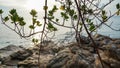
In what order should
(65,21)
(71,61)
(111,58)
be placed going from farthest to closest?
(71,61), (111,58), (65,21)

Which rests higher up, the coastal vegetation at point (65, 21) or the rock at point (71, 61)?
the coastal vegetation at point (65, 21)

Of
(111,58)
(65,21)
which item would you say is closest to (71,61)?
(111,58)

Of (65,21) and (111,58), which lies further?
(111,58)

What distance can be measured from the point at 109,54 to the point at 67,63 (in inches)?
52.9

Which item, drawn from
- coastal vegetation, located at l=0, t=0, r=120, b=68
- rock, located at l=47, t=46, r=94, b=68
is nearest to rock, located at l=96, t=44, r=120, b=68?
rock, located at l=47, t=46, r=94, b=68

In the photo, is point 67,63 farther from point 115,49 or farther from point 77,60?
point 115,49

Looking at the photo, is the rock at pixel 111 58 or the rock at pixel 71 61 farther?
the rock at pixel 71 61

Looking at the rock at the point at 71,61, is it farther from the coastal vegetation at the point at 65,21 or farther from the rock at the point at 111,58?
the coastal vegetation at the point at 65,21

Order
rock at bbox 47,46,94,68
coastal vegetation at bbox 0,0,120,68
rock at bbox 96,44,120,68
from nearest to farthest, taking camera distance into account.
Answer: coastal vegetation at bbox 0,0,120,68 → rock at bbox 96,44,120,68 → rock at bbox 47,46,94,68

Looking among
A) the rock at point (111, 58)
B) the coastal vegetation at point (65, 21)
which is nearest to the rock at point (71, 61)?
the rock at point (111, 58)

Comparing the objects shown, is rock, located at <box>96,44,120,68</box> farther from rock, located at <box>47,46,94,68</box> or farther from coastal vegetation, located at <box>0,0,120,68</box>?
coastal vegetation, located at <box>0,0,120,68</box>

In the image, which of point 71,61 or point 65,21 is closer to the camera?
point 65,21

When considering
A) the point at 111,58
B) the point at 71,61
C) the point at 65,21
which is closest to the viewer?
the point at 65,21

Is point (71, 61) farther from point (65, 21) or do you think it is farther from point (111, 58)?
point (65, 21)
